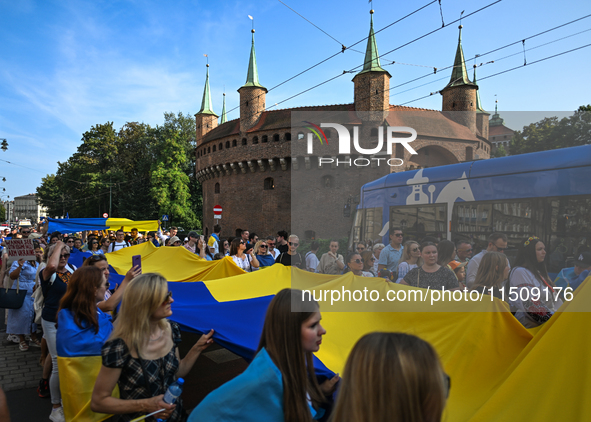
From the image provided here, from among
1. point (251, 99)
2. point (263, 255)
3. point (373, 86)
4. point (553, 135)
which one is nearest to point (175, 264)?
point (263, 255)

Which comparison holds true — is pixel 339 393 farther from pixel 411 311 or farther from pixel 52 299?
pixel 52 299

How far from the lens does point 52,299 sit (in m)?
4.21

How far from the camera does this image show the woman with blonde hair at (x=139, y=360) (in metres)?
2.26

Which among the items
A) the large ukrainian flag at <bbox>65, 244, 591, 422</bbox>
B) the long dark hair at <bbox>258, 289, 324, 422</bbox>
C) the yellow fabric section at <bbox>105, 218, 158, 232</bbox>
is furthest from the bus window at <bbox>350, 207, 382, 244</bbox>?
the long dark hair at <bbox>258, 289, 324, 422</bbox>

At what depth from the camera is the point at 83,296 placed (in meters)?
3.14

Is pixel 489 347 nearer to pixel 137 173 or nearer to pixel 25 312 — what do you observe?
pixel 25 312

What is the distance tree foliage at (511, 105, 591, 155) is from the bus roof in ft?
1.43

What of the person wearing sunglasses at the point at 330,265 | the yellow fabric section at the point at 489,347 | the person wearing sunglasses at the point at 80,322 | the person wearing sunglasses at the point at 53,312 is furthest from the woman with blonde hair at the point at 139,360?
the person wearing sunglasses at the point at 330,265

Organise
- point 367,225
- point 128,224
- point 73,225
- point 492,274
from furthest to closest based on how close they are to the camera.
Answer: point 128,224 < point 73,225 < point 367,225 < point 492,274

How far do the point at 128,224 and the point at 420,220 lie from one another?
10.6 metres

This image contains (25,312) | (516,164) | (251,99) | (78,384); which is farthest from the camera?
(251,99)

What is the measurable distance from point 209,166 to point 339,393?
37.9m

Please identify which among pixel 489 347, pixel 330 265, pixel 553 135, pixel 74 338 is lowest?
pixel 74 338

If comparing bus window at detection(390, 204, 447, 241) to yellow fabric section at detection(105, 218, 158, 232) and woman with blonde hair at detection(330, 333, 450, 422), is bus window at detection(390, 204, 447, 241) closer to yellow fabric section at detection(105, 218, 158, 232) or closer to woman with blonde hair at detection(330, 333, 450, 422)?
woman with blonde hair at detection(330, 333, 450, 422)
